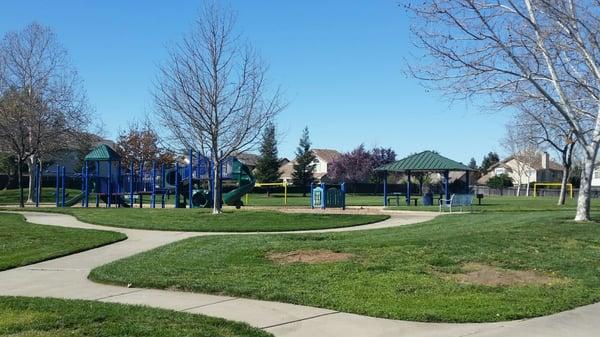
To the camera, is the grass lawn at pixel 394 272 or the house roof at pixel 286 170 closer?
the grass lawn at pixel 394 272

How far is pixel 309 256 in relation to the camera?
456 inches

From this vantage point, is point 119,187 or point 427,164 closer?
point 119,187

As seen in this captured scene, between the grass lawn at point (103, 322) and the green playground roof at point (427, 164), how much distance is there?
32.0 meters

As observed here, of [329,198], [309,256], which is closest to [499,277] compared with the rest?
[309,256]

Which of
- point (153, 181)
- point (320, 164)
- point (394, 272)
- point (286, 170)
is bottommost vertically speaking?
point (394, 272)

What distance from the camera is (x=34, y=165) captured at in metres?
39.6

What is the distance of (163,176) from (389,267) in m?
26.9

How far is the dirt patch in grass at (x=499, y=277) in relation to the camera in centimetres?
948

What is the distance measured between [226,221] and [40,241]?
6924 mm

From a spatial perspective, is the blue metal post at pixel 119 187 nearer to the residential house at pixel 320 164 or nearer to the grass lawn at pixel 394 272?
the grass lawn at pixel 394 272

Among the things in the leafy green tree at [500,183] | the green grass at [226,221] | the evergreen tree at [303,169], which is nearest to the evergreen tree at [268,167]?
the evergreen tree at [303,169]

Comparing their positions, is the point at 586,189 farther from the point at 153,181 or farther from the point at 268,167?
the point at 268,167

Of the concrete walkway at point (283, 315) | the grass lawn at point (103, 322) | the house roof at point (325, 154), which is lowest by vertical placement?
the concrete walkway at point (283, 315)

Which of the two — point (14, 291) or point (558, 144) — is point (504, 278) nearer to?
point (14, 291)
